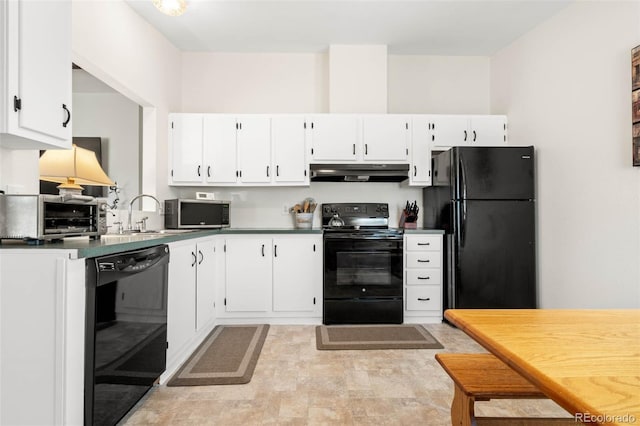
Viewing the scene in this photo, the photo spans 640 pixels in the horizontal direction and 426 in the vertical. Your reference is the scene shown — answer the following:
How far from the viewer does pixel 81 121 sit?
397 centimetres

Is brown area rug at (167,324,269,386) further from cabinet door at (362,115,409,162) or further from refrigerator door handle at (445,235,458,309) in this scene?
cabinet door at (362,115,409,162)

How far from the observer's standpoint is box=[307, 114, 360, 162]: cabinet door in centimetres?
369

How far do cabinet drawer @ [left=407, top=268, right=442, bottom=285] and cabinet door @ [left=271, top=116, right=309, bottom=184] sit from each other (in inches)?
58.2

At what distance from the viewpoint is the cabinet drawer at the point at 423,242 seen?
349cm

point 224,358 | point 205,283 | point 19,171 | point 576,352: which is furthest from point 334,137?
point 576,352

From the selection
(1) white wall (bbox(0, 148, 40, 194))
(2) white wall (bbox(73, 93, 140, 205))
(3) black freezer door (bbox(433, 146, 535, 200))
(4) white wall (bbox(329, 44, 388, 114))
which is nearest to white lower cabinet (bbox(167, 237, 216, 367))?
(1) white wall (bbox(0, 148, 40, 194))

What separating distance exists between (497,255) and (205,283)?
265cm

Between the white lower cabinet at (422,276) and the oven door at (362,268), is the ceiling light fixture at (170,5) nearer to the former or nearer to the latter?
the oven door at (362,268)

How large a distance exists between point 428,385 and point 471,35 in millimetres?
3354

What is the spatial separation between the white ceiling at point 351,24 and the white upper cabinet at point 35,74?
5.30 feet

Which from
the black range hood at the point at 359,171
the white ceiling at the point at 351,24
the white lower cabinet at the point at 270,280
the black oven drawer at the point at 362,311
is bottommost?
the black oven drawer at the point at 362,311

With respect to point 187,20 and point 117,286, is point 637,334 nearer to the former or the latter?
point 117,286

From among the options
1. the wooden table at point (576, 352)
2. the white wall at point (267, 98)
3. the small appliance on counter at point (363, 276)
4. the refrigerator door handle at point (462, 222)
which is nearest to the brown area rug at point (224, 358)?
the small appliance on counter at point (363, 276)

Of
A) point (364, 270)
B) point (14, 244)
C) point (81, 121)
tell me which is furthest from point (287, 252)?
point (81, 121)
